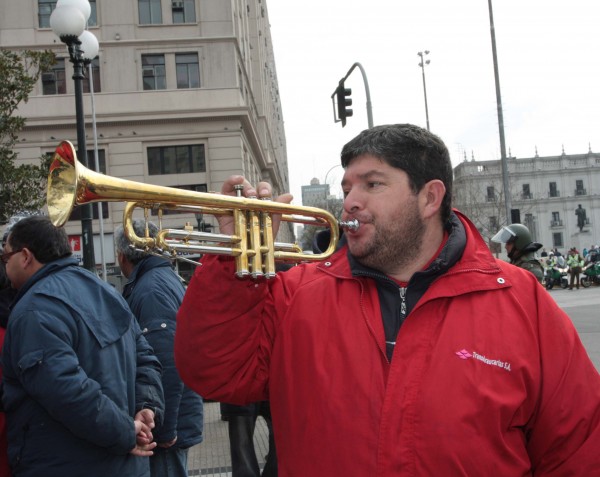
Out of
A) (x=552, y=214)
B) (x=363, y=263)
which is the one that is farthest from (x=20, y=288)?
(x=552, y=214)

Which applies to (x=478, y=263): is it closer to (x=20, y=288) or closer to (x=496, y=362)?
(x=496, y=362)

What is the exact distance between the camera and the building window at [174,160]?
82.5 feet

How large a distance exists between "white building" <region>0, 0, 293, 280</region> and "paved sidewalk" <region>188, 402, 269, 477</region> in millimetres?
17921

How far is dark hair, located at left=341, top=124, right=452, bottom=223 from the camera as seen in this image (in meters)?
2.20

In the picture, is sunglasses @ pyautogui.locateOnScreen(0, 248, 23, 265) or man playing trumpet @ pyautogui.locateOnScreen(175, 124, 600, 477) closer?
man playing trumpet @ pyautogui.locateOnScreen(175, 124, 600, 477)

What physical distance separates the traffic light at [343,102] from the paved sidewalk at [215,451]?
8063 millimetres

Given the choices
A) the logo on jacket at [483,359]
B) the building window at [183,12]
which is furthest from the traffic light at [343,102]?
the building window at [183,12]

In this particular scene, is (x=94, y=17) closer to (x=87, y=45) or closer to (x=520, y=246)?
(x=87, y=45)

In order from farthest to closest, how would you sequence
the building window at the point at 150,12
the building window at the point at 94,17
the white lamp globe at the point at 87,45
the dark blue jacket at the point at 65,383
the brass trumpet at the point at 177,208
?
the building window at the point at 150,12 → the building window at the point at 94,17 → the white lamp globe at the point at 87,45 → the dark blue jacket at the point at 65,383 → the brass trumpet at the point at 177,208

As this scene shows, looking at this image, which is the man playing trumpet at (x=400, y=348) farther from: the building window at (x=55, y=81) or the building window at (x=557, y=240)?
the building window at (x=557, y=240)

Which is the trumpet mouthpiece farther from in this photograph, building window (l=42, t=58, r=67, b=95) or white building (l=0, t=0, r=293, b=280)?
building window (l=42, t=58, r=67, b=95)

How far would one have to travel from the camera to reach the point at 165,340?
3643mm

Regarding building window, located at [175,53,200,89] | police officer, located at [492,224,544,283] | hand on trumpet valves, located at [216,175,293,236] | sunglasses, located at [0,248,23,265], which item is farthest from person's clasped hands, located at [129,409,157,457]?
building window, located at [175,53,200,89]

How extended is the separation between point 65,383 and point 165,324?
1209 millimetres
